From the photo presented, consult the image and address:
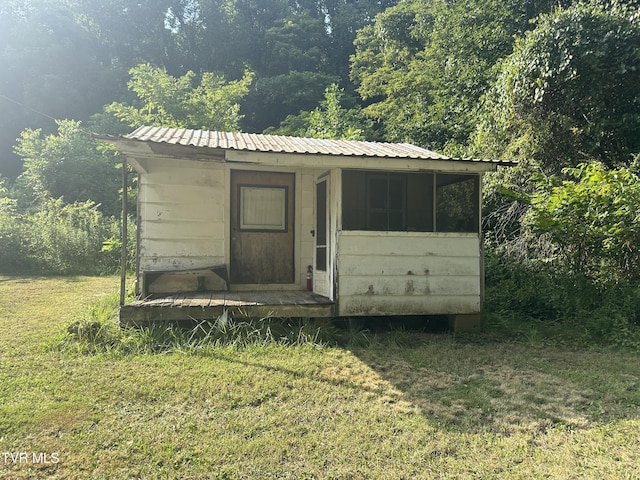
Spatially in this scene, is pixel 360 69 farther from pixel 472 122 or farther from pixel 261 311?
pixel 261 311

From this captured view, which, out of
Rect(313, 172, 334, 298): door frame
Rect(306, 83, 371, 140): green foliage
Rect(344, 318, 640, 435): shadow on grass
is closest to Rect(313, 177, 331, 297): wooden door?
Rect(313, 172, 334, 298): door frame

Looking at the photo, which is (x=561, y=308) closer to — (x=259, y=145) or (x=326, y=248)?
(x=326, y=248)

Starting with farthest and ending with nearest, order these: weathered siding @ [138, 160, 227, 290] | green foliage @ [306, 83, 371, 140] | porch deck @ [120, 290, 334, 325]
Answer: green foliage @ [306, 83, 371, 140], weathered siding @ [138, 160, 227, 290], porch deck @ [120, 290, 334, 325]

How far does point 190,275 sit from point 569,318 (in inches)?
194

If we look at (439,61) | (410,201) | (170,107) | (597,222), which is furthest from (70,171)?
(597,222)

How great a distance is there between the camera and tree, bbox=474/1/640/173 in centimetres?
696

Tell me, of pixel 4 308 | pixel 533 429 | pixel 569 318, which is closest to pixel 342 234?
pixel 533 429

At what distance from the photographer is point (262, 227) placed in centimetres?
607

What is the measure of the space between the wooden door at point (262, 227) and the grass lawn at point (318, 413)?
1.85 m

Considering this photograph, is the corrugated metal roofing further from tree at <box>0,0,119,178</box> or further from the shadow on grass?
tree at <box>0,0,119,178</box>

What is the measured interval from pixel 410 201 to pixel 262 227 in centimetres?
206

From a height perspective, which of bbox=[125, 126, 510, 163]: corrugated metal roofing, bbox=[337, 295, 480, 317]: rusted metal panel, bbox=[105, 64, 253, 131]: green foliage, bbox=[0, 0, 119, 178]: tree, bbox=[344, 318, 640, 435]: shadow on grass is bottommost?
bbox=[344, 318, 640, 435]: shadow on grass

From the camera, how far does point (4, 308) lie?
→ 6199 millimetres

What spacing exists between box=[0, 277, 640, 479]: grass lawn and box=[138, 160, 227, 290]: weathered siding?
165 cm
